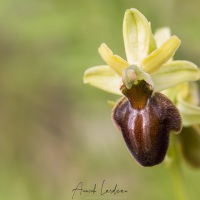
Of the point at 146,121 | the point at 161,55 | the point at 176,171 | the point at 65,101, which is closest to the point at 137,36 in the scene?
the point at 161,55

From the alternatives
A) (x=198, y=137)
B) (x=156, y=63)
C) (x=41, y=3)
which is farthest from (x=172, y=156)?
(x=41, y=3)

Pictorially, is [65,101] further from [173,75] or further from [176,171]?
[173,75]

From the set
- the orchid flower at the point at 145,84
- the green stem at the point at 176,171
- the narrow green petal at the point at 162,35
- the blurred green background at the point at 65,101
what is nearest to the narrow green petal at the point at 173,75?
the orchid flower at the point at 145,84

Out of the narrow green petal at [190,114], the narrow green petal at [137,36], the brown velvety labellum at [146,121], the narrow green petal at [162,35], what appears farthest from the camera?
the narrow green petal at [162,35]

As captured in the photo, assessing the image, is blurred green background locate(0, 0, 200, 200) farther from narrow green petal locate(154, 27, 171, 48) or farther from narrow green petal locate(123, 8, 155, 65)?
narrow green petal locate(123, 8, 155, 65)

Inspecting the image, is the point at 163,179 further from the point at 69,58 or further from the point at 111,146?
the point at 69,58

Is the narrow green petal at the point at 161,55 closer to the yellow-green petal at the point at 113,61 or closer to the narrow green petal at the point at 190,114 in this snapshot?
the yellow-green petal at the point at 113,61

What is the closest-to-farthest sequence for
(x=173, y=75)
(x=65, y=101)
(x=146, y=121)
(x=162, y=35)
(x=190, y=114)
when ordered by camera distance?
(x=146, y=121) < (x=173, y=75) < (x=190, y=114) < (x=162, y=35) < (x=65, y=101)
